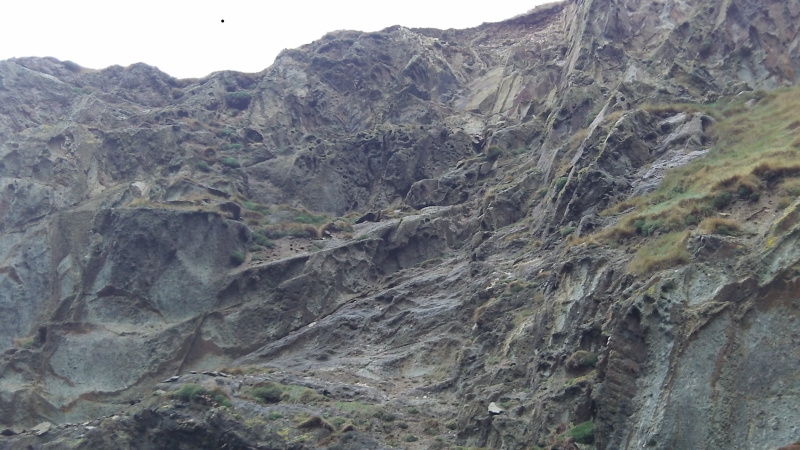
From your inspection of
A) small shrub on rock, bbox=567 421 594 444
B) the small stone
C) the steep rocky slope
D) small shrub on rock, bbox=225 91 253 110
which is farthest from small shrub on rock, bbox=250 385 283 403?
small shrub on rock, bbox=225 91 253 110

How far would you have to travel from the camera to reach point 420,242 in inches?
2094

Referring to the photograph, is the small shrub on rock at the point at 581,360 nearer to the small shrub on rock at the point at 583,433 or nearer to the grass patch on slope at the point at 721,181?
the small shrub on rock at the point at 583,433

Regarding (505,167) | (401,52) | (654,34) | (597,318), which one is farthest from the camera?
(401,52)

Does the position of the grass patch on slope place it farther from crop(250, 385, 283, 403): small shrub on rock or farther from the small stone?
crop(250, 385, 283, 403): small shrub on rock

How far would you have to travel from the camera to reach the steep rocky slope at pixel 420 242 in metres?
28.7

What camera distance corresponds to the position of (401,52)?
274ft

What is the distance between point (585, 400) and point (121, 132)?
47.5m

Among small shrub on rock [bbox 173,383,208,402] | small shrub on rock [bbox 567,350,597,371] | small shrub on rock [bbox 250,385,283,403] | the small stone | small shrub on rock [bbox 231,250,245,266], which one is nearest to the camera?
small shrub on rock [bbox 567,350,597,371]

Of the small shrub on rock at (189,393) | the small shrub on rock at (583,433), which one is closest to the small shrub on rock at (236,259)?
the small shrub on rock at (189,393)

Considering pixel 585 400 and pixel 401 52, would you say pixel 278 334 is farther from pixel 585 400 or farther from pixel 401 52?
pixel 401 52

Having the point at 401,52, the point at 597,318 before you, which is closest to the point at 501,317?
the point at 597,318

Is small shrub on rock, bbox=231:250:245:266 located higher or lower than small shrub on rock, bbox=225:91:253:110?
lower

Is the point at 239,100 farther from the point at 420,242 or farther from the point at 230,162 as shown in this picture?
the point at 420,242

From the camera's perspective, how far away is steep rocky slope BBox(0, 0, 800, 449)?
28688 millimetres
